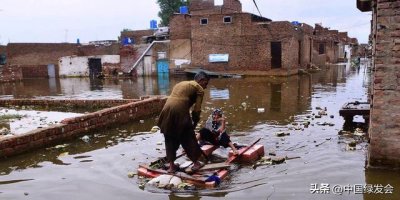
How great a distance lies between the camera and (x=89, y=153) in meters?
7.87

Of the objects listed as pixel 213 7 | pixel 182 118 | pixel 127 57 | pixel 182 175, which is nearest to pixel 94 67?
pixel 127 57

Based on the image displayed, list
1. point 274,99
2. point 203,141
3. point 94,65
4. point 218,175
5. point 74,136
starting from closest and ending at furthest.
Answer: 1. point 218,175
2. point 203,141
3. point 74,136
4. point 274,99
5. point 94,65

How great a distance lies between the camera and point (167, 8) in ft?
187

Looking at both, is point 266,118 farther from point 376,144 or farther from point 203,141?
point 376,144

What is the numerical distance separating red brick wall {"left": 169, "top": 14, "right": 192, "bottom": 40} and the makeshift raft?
26589 mm

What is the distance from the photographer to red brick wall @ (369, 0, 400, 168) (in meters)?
5.72

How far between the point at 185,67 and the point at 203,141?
85.1 feet

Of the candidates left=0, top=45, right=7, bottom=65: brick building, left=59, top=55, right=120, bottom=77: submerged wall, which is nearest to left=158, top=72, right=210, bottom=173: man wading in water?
left=59, top=55, right=120, bottom=77: submerged wall

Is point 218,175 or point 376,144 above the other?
point 376,144

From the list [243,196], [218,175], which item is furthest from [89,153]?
[243,196]

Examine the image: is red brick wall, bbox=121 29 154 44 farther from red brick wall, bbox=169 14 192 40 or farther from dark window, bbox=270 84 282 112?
dark window, bbox=270 84 282 112

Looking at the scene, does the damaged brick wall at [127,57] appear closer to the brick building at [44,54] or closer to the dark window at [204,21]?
the brick building at [44,54]

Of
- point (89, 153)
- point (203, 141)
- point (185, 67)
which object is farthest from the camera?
point (185, 67)

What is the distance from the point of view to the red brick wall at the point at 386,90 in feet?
18.8
